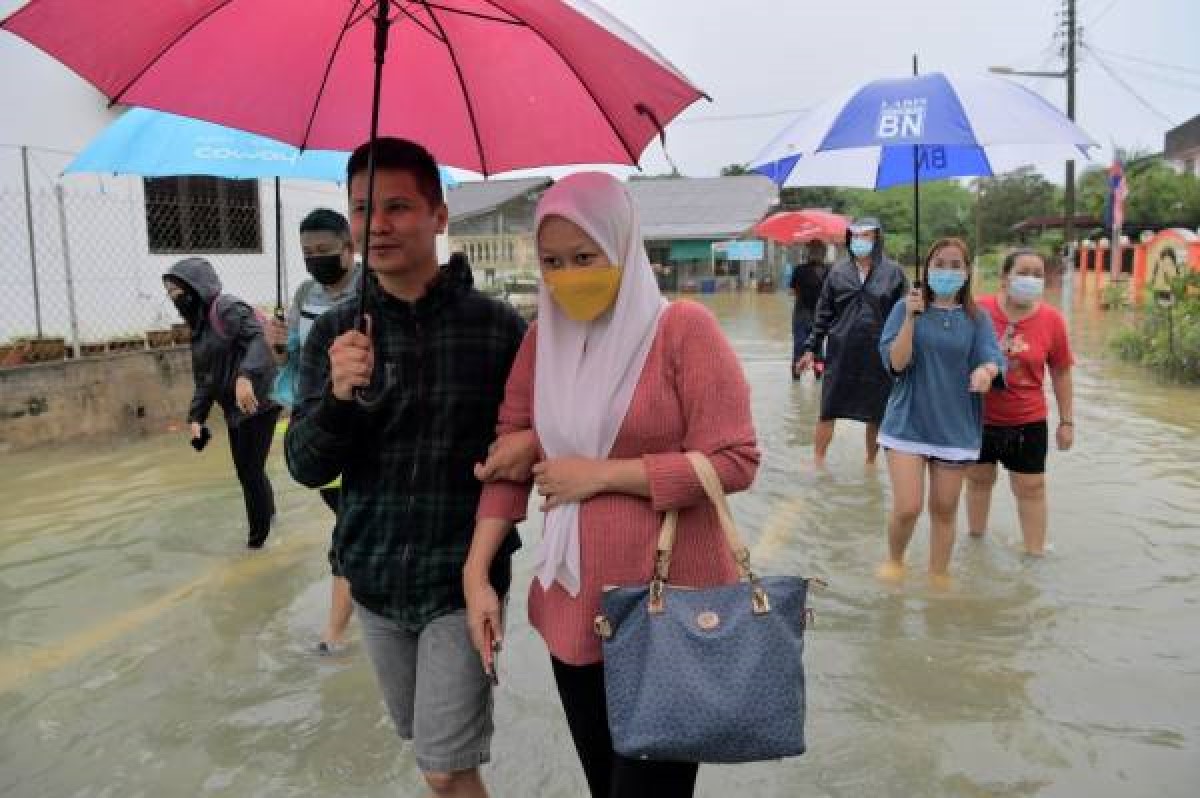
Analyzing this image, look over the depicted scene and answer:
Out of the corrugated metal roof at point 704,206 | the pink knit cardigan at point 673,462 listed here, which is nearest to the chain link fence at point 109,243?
the pink knit cardigan at point 673,462

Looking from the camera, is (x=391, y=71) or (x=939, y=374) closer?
(x=391, y=71)

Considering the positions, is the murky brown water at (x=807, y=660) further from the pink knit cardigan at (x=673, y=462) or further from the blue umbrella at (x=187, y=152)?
the blue umbrella at (x=187, y=152)

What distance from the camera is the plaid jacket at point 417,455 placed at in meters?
2.36

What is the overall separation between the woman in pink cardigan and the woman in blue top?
287 cm

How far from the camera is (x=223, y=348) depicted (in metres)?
5.40

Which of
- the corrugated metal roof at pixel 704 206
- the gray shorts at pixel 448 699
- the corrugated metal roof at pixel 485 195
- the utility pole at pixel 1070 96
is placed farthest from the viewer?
the corrugated metal roof at pixel 704 206

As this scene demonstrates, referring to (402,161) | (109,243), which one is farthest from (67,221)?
(402,161)

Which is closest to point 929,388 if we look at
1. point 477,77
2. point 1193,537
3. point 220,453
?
point 1193,537

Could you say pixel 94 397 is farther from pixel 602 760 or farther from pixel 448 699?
pixel 602 760

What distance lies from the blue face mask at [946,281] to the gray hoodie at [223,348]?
11.6 feet

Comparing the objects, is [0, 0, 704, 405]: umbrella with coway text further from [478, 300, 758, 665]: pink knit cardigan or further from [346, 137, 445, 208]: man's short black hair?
[478, 300, 758, 665]: pink knit cardigan

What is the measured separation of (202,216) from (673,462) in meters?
12.1

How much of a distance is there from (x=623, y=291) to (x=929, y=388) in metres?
3.03

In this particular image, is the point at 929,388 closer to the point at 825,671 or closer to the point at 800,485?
the point at 825,671
